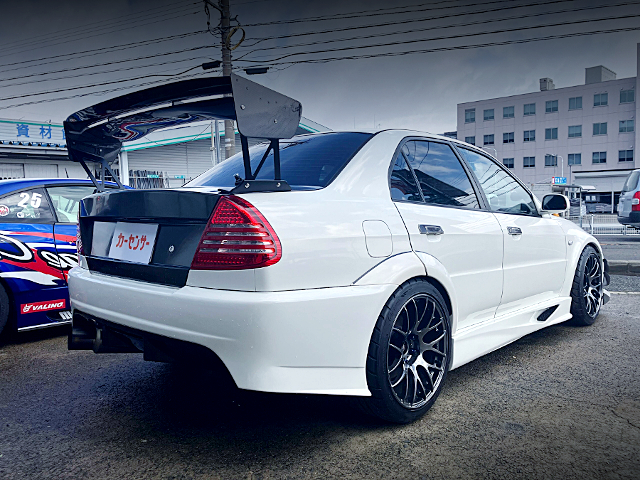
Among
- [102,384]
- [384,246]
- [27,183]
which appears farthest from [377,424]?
[27,183]

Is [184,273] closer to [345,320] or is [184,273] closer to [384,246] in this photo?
[345,320]

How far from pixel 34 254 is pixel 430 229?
3188 mm

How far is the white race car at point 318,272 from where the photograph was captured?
2168 mm

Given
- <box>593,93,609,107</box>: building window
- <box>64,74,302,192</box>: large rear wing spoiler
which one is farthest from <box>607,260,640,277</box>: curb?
<box>593,93,609,107</box>: building window

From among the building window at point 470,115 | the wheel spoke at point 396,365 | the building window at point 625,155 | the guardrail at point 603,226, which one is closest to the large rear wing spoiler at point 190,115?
the wheel spoke at point 396,365

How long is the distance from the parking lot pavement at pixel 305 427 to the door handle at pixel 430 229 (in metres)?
0.95

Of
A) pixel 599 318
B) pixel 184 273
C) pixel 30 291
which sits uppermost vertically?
pixel 184 273

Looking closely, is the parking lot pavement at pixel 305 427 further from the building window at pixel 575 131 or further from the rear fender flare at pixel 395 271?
the building window at pixel 575 131

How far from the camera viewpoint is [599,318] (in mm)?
4949

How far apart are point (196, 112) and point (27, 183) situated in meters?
2.52

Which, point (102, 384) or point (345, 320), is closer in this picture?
point (345, 320)

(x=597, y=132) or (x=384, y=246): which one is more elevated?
(x=597, y=132)

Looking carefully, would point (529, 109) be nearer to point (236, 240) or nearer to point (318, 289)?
point (318, 289)

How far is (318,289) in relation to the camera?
2252 mm
